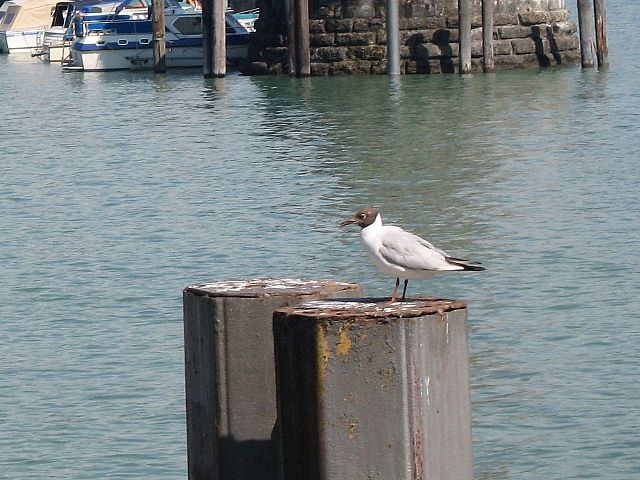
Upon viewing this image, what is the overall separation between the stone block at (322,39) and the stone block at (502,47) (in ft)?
10.7

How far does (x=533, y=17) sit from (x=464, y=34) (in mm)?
2322

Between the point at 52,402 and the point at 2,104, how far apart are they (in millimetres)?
23245

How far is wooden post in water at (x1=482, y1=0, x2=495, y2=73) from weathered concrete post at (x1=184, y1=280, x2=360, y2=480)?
24513 mm

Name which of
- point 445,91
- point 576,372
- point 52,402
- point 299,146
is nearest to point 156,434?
point 52,402

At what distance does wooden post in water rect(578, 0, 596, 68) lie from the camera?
28719 mm

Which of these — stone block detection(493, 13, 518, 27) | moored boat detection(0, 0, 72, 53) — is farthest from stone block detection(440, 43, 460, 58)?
moored boat detection(0, 0, 72, 53)

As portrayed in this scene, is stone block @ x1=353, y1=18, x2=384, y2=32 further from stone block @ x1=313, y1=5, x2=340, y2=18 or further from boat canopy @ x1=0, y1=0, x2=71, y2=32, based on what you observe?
boat canopy @ x1=0, y1=0, x2=71, y2=32

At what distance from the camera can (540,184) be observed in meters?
16.1

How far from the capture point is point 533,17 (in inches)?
1185

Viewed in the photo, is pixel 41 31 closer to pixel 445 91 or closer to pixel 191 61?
pixel 191 61

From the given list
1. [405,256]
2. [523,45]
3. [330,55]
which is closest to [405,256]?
[405,256]

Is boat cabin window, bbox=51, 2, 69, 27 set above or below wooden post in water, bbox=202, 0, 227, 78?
above

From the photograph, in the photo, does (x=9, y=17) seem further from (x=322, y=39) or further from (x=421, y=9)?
(x=421, y=9)

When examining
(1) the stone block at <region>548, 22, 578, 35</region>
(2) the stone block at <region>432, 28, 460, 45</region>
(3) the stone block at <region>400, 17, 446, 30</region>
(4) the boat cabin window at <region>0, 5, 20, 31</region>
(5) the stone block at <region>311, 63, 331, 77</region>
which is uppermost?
(4) the boat cabin window at <region>0, 5, 20, 31</region>
